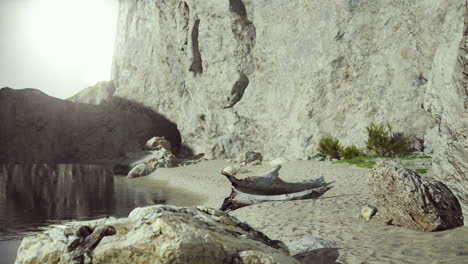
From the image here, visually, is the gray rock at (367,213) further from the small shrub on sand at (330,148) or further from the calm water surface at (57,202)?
the small shrub on sand at (330,148)

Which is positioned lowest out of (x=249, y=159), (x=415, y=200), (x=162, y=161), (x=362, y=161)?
(x=162, y=161)

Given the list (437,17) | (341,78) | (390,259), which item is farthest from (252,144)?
(390,259)

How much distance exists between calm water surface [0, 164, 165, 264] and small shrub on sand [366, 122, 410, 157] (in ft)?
35.1

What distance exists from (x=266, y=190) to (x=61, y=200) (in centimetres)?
930

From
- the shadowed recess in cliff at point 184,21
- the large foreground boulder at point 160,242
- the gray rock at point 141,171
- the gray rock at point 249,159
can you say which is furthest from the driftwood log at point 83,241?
the shadowed recess in cliff at point 184,21

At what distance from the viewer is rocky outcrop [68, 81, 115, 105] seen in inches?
2044

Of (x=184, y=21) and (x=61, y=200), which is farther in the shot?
(x=184, y=21)

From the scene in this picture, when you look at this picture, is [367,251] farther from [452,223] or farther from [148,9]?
[148,9]

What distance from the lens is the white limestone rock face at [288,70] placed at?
21.1 meters

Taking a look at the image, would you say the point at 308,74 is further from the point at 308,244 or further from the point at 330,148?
the point at 308,244

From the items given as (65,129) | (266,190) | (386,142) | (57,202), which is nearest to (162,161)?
(57,202)

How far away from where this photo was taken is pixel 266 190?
12.2 m

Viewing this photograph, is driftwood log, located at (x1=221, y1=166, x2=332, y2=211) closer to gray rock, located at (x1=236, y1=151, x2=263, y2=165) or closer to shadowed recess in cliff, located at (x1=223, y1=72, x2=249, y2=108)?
gray rock, located at (x1=236, y1=151, x2=263, y2=165)

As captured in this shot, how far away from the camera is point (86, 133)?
1720 inches
